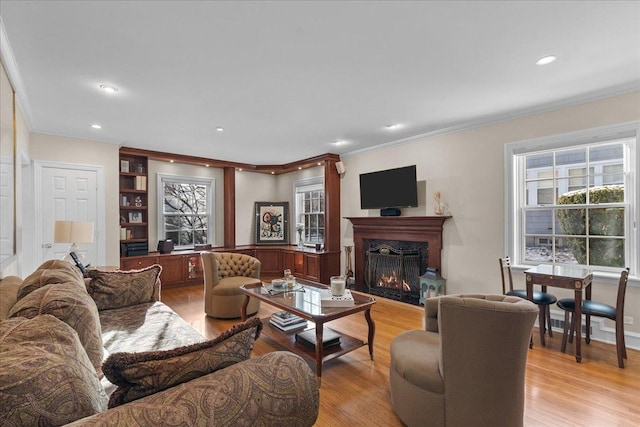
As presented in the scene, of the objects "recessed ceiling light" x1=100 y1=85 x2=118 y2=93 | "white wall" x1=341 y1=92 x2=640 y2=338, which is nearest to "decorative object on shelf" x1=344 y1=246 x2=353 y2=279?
"white wall" x1=341 y1=92 x2=640 y2=338

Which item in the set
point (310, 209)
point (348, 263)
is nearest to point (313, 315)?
point (348, 263)

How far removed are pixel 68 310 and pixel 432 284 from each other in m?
3.93

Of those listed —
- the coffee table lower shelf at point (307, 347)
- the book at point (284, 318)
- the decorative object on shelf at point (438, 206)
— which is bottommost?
the coffee table lower shelf at point (307, 347)

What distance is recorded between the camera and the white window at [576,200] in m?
3.12

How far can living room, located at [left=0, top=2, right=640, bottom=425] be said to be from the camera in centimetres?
306

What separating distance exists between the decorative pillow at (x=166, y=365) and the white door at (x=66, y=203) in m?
4.69

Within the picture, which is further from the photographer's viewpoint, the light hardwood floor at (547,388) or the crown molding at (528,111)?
the crown molding at (528,111)

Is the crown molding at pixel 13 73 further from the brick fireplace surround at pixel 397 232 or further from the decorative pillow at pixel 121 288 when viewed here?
the brick fireplace surround at pixel 397 232

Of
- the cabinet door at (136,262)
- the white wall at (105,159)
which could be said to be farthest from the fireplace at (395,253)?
the white wall at (105,159)

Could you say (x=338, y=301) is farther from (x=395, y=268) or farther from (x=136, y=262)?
(x=136, y=262)

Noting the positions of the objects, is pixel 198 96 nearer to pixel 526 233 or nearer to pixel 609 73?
pixel 609 73

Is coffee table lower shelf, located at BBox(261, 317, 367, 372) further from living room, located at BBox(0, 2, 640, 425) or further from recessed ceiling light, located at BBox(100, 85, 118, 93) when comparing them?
recessed ceiling light, located at BBox(100, 85, 118, 93)

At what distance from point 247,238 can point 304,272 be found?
5.99 ft

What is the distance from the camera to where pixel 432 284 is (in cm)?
426
